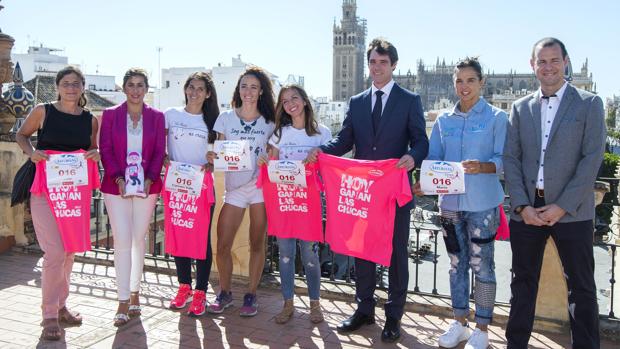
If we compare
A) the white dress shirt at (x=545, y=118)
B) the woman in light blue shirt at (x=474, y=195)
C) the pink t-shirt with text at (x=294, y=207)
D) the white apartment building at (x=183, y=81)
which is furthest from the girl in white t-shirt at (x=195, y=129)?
the white apartment building at (x=183, y=81)

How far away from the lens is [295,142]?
15.1 feet

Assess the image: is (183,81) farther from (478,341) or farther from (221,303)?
(478,341)

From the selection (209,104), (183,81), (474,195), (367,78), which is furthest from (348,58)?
(474,195)

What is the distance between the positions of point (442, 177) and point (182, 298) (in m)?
2.60

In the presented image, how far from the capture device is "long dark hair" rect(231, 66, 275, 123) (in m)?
4.67

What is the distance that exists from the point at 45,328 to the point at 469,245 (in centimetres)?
333

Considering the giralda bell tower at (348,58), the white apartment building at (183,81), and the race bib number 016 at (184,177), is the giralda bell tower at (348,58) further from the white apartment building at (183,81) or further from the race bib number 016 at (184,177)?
the race bib number 016 at (184,177)

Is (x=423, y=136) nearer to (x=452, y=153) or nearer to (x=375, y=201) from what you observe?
(x=452, y=153)

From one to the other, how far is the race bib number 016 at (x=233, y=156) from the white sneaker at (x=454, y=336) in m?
2.07

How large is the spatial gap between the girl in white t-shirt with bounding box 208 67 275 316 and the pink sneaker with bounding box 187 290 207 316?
0.08 m

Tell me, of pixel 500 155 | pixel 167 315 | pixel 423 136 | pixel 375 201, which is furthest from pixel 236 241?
pixel 500 155

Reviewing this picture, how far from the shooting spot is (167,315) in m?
4.75

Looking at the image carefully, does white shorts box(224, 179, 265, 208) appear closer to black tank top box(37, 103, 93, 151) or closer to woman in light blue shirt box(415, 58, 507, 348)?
black tank top box(37, 103, 93, 151)

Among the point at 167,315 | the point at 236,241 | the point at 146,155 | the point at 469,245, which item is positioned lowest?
the point at 167,315
